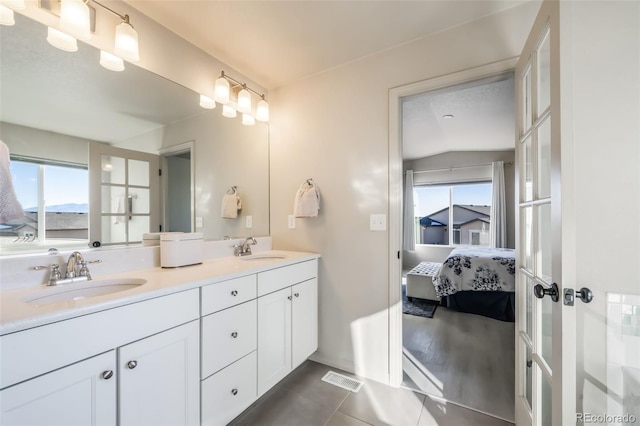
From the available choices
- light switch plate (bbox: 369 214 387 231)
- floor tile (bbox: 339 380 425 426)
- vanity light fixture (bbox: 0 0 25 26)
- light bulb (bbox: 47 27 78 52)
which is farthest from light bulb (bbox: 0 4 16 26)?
floor tile (bbox: 339 380 425 426)

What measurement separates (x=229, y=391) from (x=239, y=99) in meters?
2.00

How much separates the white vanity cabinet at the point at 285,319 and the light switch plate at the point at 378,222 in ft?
1.79

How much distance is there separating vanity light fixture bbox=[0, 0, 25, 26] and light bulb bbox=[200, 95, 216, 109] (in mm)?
888

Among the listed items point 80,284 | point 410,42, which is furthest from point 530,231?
point 80,284

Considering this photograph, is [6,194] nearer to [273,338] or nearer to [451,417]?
[273,338]

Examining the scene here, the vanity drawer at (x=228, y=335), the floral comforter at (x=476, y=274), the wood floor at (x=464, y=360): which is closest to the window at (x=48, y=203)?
the vanity drawer at (x=228, y=335)

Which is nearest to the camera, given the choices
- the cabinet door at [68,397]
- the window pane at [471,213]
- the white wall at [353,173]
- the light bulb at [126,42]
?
the cabinet door at [68,397]

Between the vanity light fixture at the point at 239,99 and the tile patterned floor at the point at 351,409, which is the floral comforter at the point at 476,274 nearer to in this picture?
the tile patterned floor at the point at 351,409

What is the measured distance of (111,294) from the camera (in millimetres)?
999

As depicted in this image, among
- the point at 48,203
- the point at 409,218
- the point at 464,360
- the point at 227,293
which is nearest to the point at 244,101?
the point at 48,203

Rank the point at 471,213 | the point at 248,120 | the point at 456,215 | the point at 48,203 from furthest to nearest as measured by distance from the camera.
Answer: the point at 456,215 < the point at 471,213 < the point at 248,120 < the point at 48,203

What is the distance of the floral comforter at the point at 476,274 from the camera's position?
2.99 m

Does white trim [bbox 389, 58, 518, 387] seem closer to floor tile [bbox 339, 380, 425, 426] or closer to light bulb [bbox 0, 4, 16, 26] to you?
floor tile [bbox 339, 380, 425, 426]

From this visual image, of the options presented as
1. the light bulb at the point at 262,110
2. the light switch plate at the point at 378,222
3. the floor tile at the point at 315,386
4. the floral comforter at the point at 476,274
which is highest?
the light bulb at the point at 262,110
